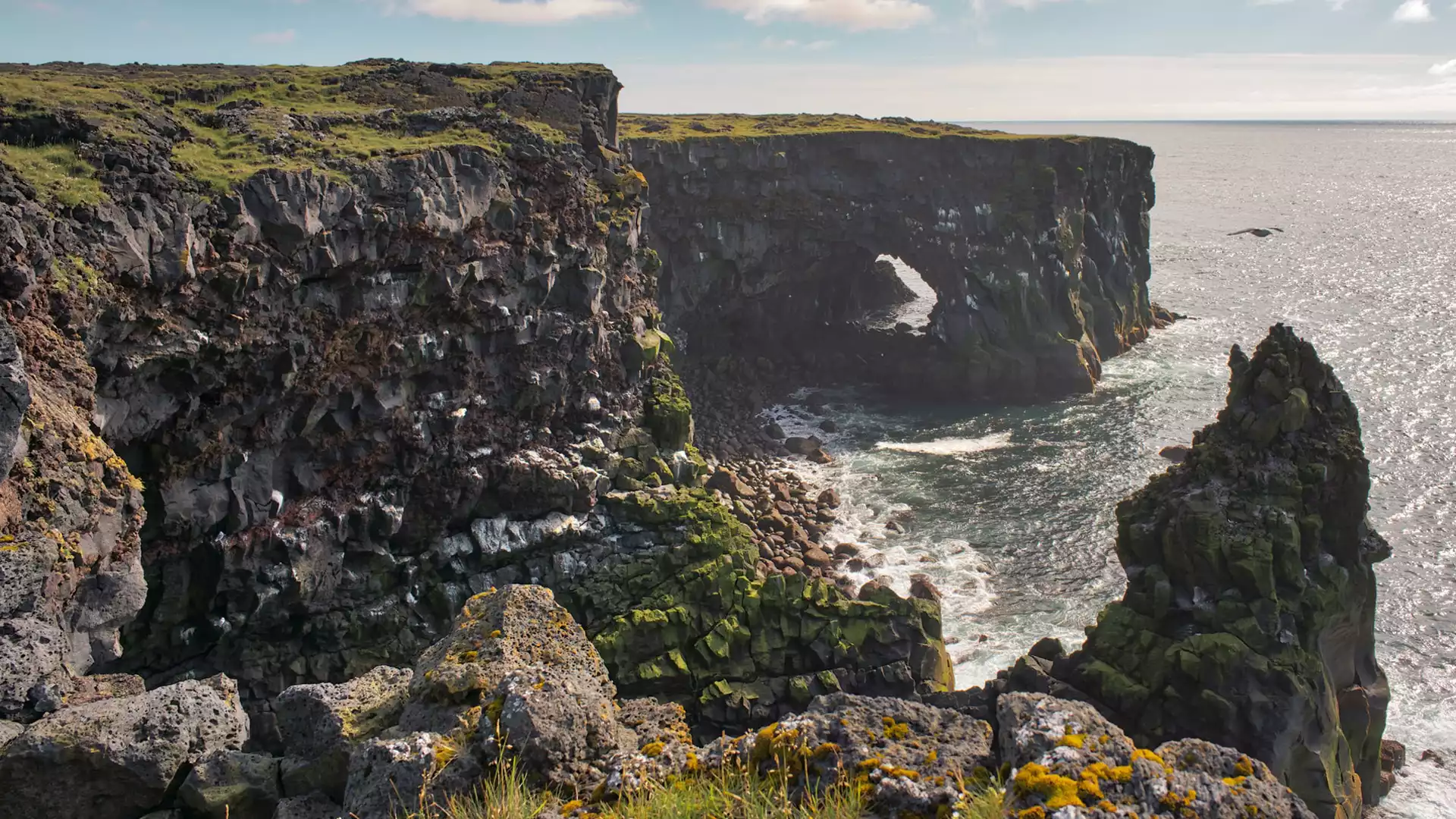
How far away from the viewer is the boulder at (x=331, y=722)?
1387cm

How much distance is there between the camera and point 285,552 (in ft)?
105

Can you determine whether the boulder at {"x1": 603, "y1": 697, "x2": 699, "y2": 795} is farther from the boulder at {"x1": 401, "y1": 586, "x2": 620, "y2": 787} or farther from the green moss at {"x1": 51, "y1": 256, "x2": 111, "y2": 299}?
the green moss at {"x1": 51, "y1": 256, "x2": 111, "y2": 299}

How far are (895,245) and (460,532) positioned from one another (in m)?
45.8

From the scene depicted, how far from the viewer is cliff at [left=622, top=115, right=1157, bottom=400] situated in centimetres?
6725

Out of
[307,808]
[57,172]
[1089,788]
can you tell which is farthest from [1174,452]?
[307,808]

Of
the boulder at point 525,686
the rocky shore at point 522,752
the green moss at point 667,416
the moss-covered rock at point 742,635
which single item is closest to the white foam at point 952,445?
the green moss at point 667,416

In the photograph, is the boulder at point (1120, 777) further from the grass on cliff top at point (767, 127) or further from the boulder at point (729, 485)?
the grass on cliff top at point (767, 127)

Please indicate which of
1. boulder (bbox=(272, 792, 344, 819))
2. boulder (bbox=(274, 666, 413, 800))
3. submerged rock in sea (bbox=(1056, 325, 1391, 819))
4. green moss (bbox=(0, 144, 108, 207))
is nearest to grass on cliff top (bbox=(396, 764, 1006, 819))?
boulder (bbox=(272, 792, 344, 819))

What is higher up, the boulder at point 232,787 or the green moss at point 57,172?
the green moss at point 57,172

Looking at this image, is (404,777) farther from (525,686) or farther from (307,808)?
(307,808)

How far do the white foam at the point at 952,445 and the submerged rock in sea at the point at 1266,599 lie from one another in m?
26.4

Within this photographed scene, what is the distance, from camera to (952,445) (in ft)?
207

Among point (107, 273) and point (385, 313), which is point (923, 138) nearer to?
point (385, 313)

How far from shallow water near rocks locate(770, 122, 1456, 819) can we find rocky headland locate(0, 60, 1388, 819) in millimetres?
3674
